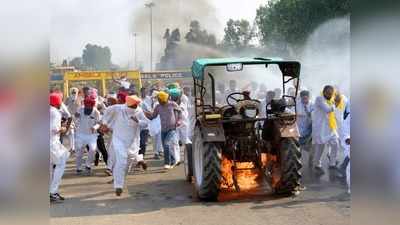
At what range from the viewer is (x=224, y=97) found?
27.9 feet

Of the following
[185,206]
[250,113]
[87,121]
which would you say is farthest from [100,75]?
[185,206]

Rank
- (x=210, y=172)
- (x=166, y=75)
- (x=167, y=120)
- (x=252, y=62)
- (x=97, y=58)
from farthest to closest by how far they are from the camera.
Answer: (x=97, y=58), (x=166, y=75), (x=167, y=120), (x=252, y=62), (x=210, y=172)

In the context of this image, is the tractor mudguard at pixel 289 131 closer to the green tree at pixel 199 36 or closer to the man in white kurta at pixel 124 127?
the man in white kurta at pixel 124 127

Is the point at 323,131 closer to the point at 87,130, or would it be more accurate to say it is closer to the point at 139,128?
the point at 139,128

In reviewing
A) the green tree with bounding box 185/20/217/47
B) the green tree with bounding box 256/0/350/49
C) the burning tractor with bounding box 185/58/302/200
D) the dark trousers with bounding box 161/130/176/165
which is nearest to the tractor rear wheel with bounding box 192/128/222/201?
the burning tractor with bounding box 185/58/302/200

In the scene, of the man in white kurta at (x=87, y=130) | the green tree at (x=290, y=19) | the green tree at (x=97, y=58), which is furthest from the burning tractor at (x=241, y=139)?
the green tree at (x=97, y=58)

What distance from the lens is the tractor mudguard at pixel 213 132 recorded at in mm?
6902

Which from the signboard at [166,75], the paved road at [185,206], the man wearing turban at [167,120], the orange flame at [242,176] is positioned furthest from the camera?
the signboard at [166,75]

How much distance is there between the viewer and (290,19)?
74.3 feet

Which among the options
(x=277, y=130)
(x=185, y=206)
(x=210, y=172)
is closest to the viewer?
(x=210, y=172)

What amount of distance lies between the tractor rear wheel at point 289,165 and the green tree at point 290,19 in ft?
45.2

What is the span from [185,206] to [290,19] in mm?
16958

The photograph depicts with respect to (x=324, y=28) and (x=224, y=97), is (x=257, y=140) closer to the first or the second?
(x=224, y=97)
